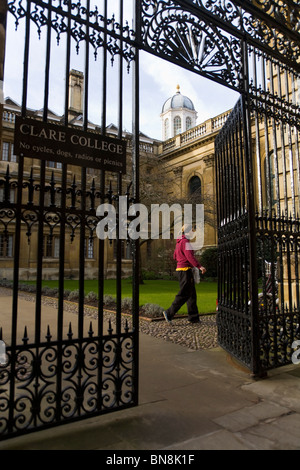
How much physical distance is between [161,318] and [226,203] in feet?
11.6

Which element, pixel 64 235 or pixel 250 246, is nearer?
pixel 64 235

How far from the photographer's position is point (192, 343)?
564 cm

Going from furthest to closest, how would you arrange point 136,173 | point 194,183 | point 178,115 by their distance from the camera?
point 178,115 < point 194,183 < point 136,173

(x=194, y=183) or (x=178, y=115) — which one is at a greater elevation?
(x=178, y=115)

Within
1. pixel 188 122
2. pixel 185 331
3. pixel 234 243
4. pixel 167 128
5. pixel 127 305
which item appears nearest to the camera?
pixel 234 243

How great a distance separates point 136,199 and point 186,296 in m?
4.00

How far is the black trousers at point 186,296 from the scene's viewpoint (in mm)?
7031

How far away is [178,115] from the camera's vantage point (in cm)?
5272

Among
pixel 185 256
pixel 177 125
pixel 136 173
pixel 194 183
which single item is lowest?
pixel 185 256

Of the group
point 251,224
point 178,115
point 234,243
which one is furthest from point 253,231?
point 178,115

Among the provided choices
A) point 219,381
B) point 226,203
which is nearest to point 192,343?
point 219,381

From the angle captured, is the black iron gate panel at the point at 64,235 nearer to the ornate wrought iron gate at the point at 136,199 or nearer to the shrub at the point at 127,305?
the ornate wrought iron gate at the point at 136,199

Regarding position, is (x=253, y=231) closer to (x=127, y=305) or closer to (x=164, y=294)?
(x=127, y=305)
